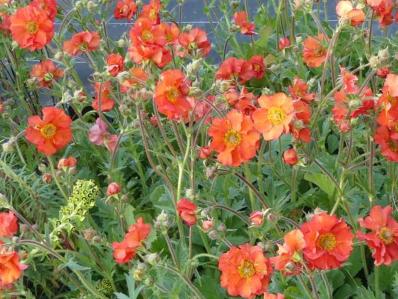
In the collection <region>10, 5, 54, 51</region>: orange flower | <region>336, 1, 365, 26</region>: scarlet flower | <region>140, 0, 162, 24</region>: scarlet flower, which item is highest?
<region>336, 1, 365, 26</region>: scarlet flower

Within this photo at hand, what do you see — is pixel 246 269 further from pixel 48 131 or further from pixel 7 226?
pixel 48 131

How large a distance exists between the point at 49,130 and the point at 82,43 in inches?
12.6

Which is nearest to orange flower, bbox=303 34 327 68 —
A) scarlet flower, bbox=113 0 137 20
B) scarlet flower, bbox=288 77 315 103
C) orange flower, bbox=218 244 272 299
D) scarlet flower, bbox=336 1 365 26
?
scarlet flower, bbox=288 77 315 103

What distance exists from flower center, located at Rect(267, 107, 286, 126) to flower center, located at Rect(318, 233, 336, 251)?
22 cm

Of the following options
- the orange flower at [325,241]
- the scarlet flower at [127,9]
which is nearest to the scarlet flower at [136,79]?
the orange flower at [325,241]

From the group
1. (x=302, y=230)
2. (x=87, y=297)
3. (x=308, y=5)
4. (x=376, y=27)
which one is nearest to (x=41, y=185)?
(x=87, y=297)

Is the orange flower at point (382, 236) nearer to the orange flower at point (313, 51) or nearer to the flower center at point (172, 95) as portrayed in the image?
the flower center at point (172, 95)

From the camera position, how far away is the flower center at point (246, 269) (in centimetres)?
123

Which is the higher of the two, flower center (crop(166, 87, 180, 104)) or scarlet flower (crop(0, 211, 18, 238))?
flower center (crop(166, 87, 180, 104))

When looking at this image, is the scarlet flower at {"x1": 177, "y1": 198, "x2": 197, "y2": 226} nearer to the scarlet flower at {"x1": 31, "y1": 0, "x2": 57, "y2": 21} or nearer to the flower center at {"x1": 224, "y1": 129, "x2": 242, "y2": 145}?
the flower center at {"x1": 224, "y1": 129, "x2": 242, "y2": 145}

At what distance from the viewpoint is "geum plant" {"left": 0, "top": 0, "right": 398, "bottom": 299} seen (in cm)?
127

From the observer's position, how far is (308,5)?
159 centimetres

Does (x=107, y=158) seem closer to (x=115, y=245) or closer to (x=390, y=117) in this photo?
(x=115, y=245)

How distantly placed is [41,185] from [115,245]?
0.61 metres
